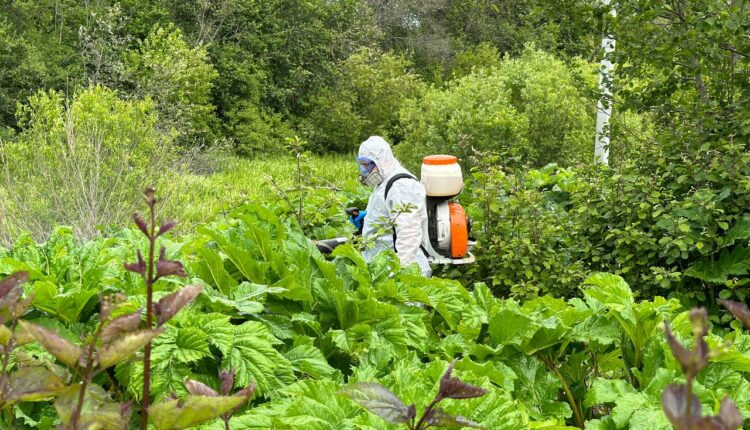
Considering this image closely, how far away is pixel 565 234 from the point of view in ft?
20.8

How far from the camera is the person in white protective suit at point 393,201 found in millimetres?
5543

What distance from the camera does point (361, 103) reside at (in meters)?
23.5

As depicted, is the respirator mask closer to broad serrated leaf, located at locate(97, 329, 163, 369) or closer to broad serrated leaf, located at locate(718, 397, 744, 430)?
broad serrated leaf, located at locate(97, 329, 163, 369)

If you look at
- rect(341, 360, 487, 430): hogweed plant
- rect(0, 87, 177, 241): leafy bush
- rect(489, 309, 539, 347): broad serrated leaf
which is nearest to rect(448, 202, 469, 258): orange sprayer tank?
rect(489, 309, 539, 347): broad serrated leaf

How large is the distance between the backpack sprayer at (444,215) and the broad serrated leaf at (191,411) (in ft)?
16.8

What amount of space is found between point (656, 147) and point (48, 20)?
18292mm

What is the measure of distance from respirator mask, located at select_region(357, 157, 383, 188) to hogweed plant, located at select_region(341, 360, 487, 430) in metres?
4.72

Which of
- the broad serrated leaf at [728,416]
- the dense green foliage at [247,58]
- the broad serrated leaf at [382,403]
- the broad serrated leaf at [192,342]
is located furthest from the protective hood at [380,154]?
the dense green foliage at [247,58]

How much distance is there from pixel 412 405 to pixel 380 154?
484cm

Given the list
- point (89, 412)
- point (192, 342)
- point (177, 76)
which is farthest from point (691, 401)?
point (177, 76)

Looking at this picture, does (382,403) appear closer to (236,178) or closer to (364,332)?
(364,332)

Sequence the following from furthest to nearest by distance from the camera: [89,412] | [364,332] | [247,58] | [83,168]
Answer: [247,58], [83,168], [364,332], [89,412]

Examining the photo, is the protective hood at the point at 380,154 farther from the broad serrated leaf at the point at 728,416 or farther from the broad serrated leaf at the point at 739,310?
the broad serrated leaf at the point at 728,416

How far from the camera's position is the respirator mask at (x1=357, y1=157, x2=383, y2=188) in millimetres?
5793
